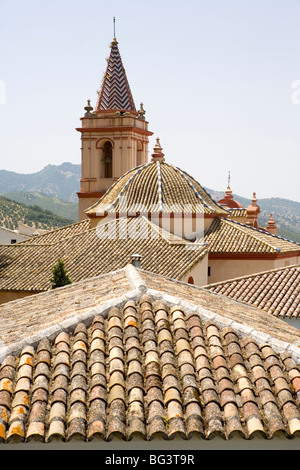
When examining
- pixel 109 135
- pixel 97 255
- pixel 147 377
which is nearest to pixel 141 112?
pixel 109 135

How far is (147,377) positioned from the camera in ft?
21.3

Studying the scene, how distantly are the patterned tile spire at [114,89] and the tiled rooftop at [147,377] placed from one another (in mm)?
28512

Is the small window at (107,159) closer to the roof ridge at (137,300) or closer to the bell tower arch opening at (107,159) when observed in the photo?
the bell tower arch opening at (107,159)

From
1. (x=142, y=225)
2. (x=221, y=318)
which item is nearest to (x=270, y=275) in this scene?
(x=142, y=225)

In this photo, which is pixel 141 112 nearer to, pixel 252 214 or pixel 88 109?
pixel 88 109

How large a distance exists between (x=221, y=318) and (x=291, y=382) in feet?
4.06

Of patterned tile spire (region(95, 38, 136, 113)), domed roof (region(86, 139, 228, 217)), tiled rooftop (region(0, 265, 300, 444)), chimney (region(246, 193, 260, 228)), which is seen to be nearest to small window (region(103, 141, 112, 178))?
patterned tile spire (region(95, 38, 136, 113))

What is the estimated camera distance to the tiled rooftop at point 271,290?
679 inches

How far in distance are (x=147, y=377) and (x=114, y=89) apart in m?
30.6

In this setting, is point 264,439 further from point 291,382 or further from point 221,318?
point 221,318

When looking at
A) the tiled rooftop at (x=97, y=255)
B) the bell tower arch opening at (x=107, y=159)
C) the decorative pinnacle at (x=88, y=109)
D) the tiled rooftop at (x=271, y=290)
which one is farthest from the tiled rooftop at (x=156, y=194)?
the tiled rooftop at (x=271, y=290)

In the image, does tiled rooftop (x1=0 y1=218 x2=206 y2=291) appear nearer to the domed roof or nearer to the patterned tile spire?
the domed roof

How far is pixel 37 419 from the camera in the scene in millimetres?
5863

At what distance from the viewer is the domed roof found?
2778 cm
